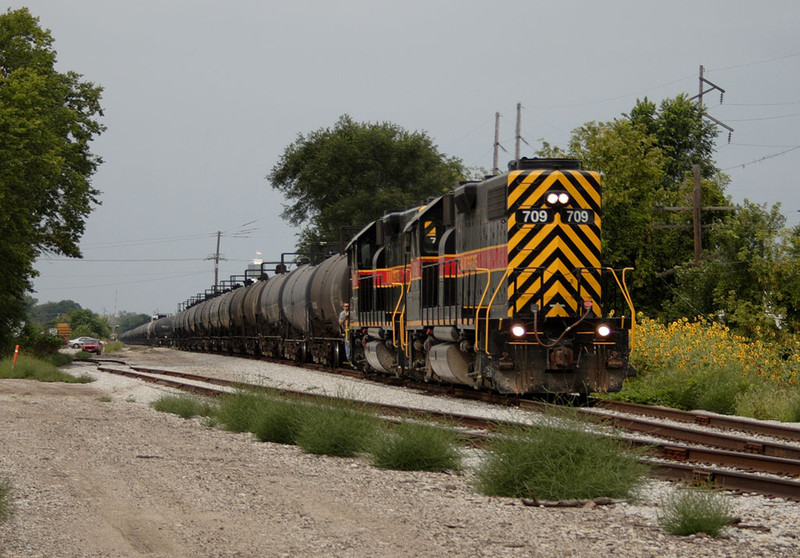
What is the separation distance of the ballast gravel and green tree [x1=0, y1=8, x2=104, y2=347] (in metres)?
22.9

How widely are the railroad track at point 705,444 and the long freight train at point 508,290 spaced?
0.78 m

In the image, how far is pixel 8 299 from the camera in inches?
1374

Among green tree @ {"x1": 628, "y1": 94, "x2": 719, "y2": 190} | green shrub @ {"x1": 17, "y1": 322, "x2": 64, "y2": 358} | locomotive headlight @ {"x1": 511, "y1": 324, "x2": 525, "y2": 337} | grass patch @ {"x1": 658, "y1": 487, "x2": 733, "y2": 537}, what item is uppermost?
green tree @ {"x1": 628, "y1": 94, "x2": 719, "y2": 190}

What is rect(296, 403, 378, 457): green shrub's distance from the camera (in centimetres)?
1056

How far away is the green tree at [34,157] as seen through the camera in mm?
31828

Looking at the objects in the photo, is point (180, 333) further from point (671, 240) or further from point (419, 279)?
point (419, 279)

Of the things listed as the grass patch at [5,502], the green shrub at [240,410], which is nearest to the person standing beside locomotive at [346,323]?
the green shrub at [240,410]

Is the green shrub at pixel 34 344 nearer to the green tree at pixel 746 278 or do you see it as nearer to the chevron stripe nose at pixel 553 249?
the green tree at pixel 746 278

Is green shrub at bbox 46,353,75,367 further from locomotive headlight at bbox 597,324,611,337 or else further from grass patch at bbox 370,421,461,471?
grass patch at bbox 370,421,461,471

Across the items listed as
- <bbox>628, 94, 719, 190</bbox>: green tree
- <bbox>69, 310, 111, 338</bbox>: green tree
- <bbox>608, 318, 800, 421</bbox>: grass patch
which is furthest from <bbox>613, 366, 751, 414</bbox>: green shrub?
<bbox>69, 310, 111, 338</bbox>: green tree

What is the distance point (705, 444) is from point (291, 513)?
552 centimetres

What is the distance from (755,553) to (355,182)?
62.2 m

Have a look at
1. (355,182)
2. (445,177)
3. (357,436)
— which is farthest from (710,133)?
(357,436)

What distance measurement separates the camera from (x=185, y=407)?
15.5 m
